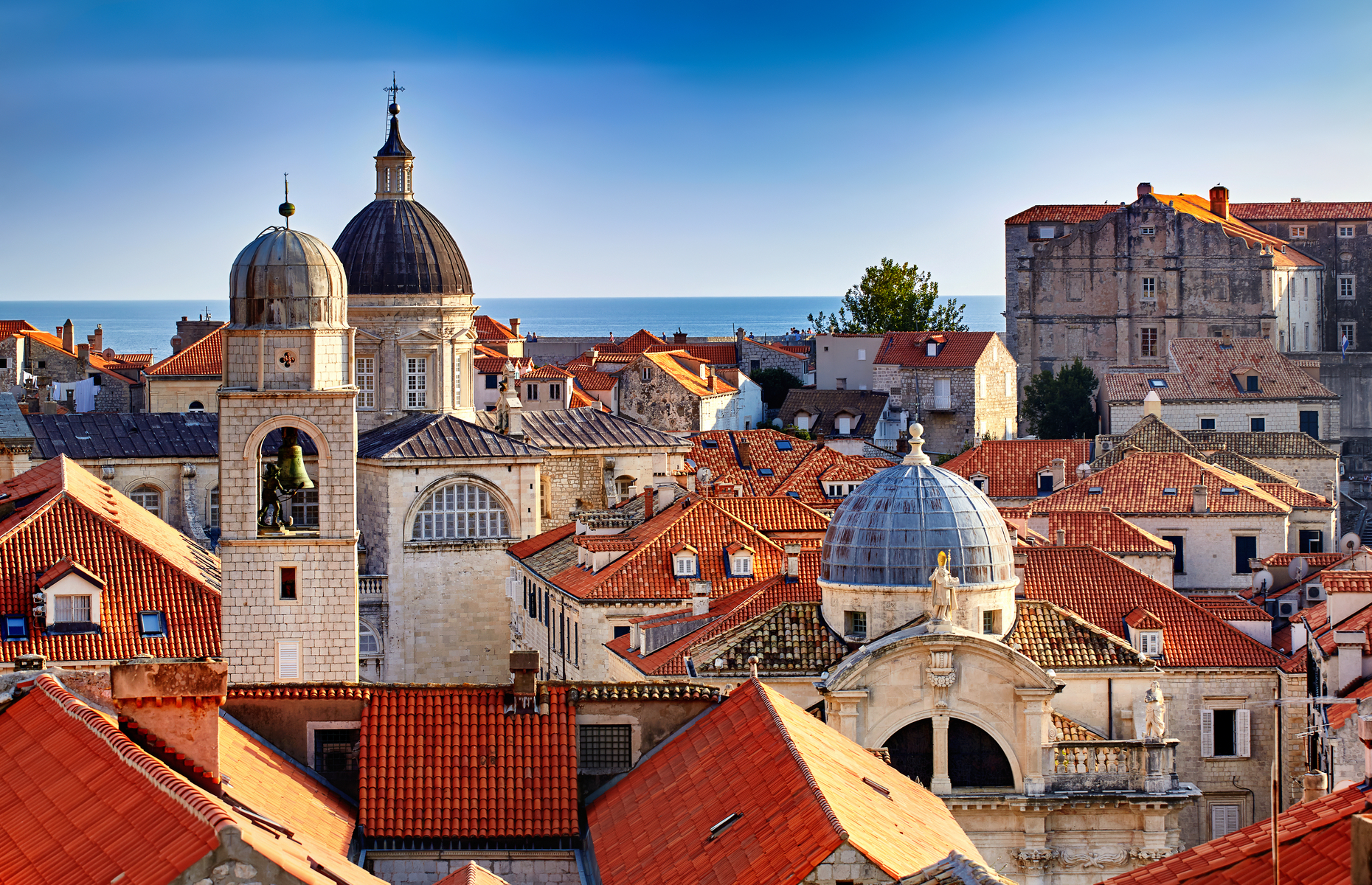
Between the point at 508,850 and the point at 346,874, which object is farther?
the point at 508,850

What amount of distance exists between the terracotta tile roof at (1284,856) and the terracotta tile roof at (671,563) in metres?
30.3

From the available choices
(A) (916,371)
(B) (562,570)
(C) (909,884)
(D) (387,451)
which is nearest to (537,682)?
(C) (909,884)

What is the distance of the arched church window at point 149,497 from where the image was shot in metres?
63.2

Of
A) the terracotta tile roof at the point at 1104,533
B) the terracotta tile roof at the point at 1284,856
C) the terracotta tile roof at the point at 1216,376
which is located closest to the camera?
the terracotta tile roof at the point at 1284,856

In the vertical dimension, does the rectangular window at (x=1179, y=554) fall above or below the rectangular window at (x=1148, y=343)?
below

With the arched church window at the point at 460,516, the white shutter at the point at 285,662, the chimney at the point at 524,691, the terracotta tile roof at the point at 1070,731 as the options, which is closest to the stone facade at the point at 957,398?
the arched church window at the point at 460,516

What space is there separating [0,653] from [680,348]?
309 feet

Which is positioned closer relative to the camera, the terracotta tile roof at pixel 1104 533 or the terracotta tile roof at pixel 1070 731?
the terracotta tile roof at pixel 1070 731

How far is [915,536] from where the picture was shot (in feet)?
127

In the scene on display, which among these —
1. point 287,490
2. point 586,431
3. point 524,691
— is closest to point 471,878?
point 524,691

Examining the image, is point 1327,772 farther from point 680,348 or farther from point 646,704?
point 680,348

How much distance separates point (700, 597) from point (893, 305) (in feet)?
254

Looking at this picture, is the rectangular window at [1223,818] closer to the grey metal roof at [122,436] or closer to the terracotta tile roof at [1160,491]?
the terracotta tile roof at [1160,491]

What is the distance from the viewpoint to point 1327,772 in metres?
37.5
